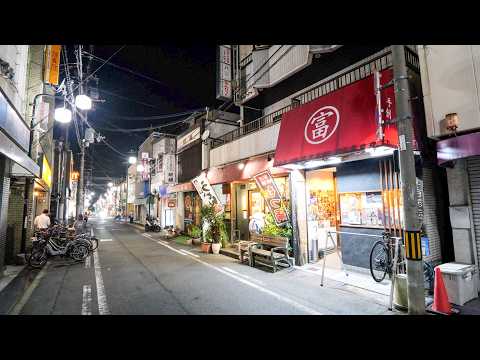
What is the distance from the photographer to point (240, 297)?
693 centimetres

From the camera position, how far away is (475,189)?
763 cm

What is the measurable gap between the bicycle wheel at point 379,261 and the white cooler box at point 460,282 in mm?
1461

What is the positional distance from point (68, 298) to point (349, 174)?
9.72 meters

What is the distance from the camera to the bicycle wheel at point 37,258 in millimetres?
10875

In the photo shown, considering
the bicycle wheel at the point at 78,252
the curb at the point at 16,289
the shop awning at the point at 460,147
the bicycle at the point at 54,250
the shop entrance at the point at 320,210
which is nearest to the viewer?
the shop awning at the point at 460,147

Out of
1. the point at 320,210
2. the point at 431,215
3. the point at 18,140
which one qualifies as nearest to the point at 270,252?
the point at 320,210

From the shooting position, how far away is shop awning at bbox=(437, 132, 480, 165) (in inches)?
248

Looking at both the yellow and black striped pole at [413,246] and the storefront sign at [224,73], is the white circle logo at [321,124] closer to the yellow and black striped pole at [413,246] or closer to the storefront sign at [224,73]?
the yellow and black striped pole at [413,246]

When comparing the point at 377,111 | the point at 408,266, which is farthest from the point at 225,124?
the point at 408,266

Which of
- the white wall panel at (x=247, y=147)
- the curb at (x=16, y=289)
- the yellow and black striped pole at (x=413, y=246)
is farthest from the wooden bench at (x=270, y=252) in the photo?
the curb at (x=16, y=289)

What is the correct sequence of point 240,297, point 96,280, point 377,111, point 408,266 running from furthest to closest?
point 96,280
point 377,111
point 240,297
point 408,266

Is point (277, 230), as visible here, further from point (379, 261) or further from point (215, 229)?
point (215, 229)

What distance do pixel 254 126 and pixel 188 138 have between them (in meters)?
9.64
